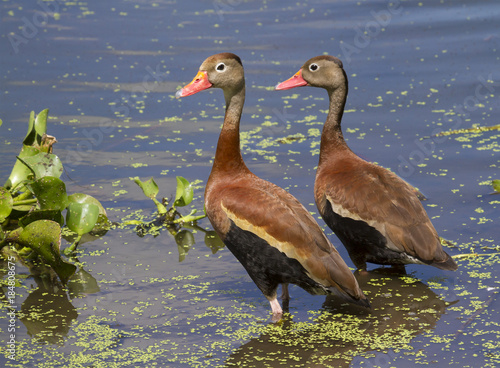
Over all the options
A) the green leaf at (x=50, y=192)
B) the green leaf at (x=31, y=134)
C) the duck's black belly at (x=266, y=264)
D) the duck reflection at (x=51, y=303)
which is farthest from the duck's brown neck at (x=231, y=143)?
the green leaf at (x=31, y=134)

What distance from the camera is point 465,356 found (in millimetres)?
3699

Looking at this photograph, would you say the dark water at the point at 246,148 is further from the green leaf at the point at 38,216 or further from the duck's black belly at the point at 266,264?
the green leaf at the point at 38,216

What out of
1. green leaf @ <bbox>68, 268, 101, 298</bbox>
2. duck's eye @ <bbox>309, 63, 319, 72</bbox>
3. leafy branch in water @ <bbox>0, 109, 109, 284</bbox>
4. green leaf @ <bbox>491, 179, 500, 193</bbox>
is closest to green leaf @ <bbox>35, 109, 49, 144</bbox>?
leafy branch in water @ <bbox>0, 109, 109, 284</bbox>

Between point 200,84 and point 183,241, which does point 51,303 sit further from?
point 200,84

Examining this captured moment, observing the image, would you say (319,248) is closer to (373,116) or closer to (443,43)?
(373,116)

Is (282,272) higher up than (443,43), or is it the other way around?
(443,43)

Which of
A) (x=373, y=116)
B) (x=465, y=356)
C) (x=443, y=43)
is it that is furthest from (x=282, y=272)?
(x=443, y=43)

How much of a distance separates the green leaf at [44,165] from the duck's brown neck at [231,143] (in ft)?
3.43

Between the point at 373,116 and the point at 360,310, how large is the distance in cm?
345

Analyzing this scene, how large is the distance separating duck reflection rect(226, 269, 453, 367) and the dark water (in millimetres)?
11

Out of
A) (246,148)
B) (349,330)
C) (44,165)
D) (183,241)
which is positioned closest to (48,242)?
(44,165)

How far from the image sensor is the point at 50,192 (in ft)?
15.3

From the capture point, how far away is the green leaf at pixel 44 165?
15.9ft

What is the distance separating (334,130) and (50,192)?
2053 millimetres
